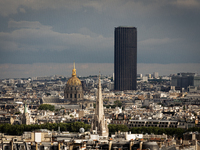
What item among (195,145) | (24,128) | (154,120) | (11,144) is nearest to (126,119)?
(154,120)

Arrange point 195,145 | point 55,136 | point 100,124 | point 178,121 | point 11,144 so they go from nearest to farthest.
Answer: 1. point 11,144
2. point 195,145
3. point 55,136
4. point 100,124
5. point 178,121

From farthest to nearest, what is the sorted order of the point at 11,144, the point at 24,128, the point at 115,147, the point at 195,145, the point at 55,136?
the point at 24,128 < the point at 55,136 < the point at 195,145 < the point at 115,147 < the point at 11,144

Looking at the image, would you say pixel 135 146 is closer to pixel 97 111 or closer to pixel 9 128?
pixel 97 111

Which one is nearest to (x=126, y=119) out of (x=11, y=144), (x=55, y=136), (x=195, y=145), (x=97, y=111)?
(x=97, y=111)

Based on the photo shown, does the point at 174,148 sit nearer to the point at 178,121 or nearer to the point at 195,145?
the point at 195,145

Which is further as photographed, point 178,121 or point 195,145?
point 178,121

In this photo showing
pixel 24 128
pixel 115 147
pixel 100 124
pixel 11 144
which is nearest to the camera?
pixel 11 144

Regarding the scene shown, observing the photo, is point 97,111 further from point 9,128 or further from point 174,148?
point 174,148

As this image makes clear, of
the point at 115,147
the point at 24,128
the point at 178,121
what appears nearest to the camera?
the point at 115,147

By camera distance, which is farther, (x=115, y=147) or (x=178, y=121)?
(x=178, y=121)
